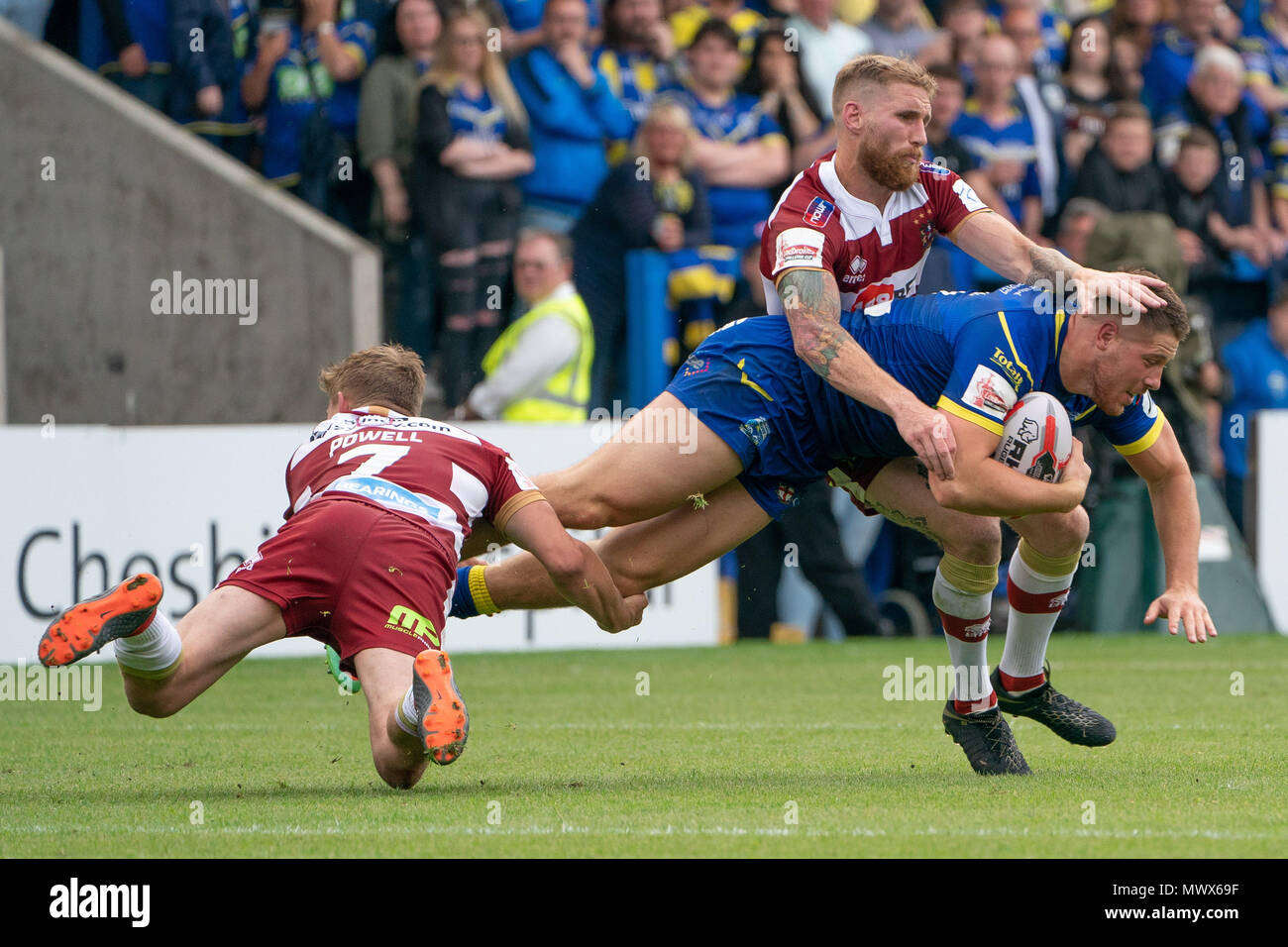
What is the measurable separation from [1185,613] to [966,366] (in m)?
1.02

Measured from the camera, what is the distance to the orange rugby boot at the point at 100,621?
4.91 meters

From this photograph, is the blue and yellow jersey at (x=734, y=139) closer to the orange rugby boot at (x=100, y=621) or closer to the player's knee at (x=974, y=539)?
the player's knee at (x=974, y=539)

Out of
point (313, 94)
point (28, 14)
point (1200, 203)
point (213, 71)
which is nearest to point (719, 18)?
point (313, 94)

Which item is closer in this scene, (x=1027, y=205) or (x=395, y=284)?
(x=395, y=284)

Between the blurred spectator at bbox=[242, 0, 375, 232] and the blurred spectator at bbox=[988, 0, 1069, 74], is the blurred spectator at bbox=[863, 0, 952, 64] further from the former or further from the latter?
the blurred spectator at bbox=[242, 0, 375, 232]

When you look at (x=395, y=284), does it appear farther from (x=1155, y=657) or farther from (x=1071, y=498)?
(x=1071, y=498)

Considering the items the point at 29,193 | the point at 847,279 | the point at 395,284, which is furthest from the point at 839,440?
the point at 29,193

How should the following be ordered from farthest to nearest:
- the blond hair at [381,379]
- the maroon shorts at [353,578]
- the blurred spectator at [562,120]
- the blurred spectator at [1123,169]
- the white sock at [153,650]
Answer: the blurred spectator at [1123,169] → the blurred spectator at [562,120] → the blond hair at [381,379] → the maroon shorts at [353,578] → the white sock at [153,650]

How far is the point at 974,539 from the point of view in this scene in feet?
20.8

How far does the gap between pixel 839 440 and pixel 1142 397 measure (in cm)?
103

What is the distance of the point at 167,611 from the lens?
10266 mm

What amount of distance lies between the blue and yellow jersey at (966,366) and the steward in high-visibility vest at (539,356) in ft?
16.9

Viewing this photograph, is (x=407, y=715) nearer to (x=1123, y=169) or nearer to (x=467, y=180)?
(x=467, y=180)

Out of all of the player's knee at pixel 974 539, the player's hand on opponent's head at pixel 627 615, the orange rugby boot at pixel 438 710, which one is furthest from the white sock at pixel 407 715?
the player's knee at pixel 974 539
